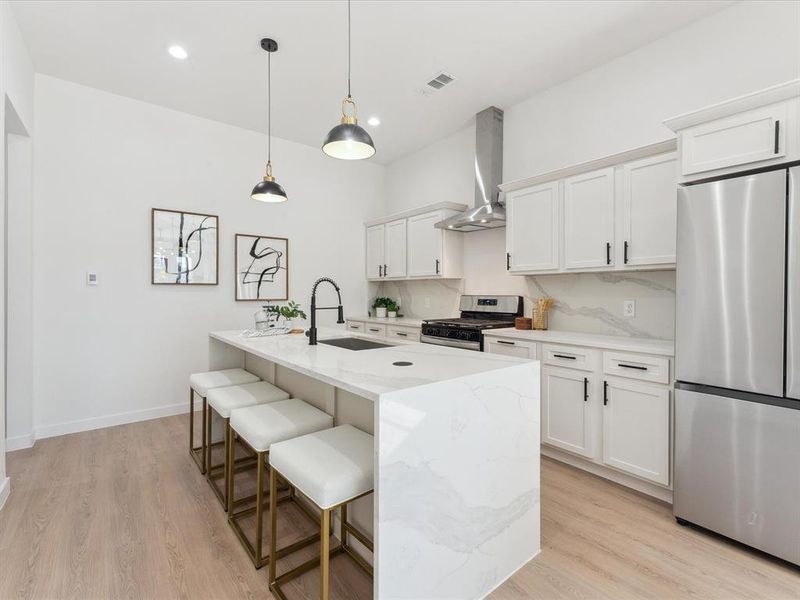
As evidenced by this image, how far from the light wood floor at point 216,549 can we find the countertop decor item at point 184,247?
193 cm

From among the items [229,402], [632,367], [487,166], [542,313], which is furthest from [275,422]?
[487,166]

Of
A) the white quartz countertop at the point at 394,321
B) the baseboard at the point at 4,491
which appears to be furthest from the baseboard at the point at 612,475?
the baseboard at the point at 4,491

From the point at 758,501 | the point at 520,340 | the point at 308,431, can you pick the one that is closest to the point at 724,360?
the point at 758,501

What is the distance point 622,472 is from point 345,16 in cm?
355

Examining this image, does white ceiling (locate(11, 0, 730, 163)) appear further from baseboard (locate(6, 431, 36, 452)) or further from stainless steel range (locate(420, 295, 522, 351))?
baseboard (locate(6, 431, 36, 452))

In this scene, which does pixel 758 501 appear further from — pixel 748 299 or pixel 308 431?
A: pixel 308 431

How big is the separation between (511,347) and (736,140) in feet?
6.13

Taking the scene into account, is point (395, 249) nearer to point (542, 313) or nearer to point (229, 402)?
point (542, 313)

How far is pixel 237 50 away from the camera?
3.00 m

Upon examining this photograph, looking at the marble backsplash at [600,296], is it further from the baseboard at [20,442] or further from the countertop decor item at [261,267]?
the baseboard at [20,442]

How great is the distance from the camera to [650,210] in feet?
8.55

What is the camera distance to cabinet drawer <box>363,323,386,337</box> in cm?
472

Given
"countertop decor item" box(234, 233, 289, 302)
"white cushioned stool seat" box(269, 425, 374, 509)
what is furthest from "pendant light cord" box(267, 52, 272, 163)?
"white cushioned stool seat" box(269, 425, 374, 509)

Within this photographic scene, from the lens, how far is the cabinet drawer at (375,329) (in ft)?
15.5
